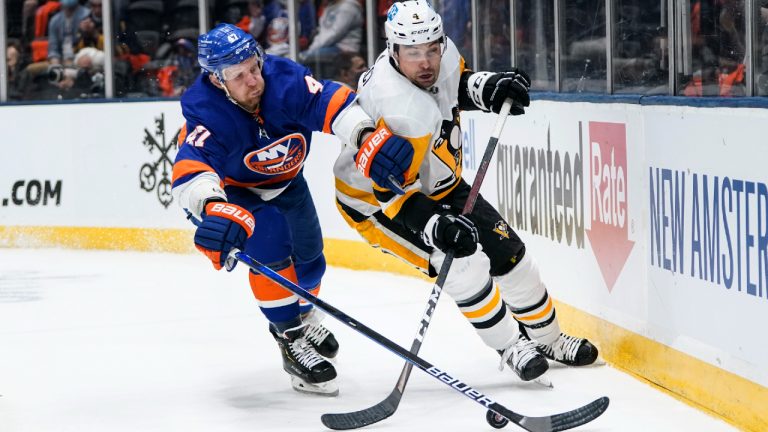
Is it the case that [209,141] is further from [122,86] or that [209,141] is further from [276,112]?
[122,86]

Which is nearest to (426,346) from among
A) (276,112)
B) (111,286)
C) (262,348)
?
(262,348)

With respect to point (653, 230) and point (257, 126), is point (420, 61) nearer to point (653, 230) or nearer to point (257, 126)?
point (257, 126)

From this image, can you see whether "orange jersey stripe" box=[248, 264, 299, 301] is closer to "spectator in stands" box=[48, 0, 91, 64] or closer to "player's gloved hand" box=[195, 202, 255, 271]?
"player's gloved hand" box=[195, 202, 255, 271]

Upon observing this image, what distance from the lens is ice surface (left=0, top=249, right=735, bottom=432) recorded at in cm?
355

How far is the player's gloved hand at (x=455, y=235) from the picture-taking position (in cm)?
338

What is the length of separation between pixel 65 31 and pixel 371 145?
5095 mm

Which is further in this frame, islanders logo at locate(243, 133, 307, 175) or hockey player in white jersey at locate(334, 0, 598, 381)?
islanders logo at locate(243, 133, 307, 175)

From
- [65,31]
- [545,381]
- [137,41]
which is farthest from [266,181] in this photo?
[65,31]

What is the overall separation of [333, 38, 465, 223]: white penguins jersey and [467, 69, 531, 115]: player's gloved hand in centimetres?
7

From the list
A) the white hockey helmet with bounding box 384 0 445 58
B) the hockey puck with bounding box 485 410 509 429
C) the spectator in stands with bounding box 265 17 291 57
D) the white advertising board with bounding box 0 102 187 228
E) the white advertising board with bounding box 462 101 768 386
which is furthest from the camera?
the spectator in stands with bounding box 265 17 291 57

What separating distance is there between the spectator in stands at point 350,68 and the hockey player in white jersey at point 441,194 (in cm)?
324

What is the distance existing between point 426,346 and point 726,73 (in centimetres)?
151

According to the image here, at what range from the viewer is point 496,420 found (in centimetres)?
327

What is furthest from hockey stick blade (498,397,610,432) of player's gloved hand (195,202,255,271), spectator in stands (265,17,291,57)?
spectator in stands (265,17,291,57)
